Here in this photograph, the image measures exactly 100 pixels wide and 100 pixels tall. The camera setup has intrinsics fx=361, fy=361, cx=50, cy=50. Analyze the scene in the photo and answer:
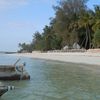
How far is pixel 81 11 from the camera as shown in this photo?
94375 millimetres

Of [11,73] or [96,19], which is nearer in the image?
[11,73]

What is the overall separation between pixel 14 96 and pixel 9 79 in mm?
7590

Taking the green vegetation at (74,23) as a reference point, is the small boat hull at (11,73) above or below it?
below

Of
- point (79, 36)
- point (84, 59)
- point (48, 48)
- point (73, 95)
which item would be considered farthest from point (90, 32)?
point (73, 95)

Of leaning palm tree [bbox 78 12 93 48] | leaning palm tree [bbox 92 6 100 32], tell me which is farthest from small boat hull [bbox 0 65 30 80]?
leaning palm tree [bbox 78 12 93 48]

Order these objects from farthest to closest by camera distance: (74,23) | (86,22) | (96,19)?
1. (74,23)
2. (86,22)
3. (96,19)

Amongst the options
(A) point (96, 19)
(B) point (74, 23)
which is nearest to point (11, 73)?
(A) point (96, 19)

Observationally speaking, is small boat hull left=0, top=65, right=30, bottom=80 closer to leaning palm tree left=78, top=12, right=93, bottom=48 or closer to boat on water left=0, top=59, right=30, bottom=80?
boat on water left=0, top=59, right=30, bottom=80

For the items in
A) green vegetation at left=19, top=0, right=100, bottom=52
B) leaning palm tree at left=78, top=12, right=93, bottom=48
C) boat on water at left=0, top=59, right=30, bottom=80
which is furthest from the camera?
green vegetation at left=19, top=0, right=100, bottom=52

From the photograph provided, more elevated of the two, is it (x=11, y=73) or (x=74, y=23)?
(x=74, y=23)

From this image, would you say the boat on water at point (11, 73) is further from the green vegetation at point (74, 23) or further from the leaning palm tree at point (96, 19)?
the green vegetation at point (74, 23)

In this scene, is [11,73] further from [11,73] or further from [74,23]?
[74,23]

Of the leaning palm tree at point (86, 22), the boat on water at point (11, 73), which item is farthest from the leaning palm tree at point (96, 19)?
the boat on water at point (11, 73)

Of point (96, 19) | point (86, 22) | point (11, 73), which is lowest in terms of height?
point (11, 73)
